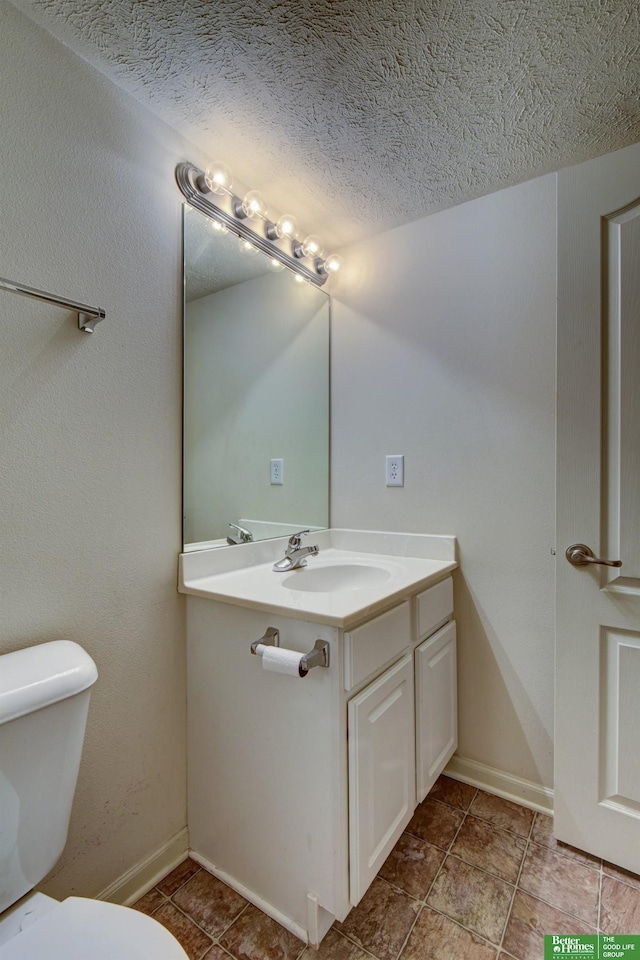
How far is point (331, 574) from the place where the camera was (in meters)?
1.56

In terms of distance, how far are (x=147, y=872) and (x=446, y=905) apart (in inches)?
32.2

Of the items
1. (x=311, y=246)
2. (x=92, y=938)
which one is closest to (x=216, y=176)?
(x=311, y=246)

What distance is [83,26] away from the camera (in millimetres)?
988

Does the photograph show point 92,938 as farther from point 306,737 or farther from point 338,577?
point 338,577

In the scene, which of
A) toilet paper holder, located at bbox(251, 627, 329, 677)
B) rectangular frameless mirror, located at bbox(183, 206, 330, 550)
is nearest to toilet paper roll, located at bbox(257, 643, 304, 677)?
toilet paper holder, located at bbox(251, 627, 329, 677)

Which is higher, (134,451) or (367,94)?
(367,94)

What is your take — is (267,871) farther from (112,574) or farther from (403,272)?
(403,272)

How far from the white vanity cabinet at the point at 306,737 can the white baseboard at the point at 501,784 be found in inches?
12.1

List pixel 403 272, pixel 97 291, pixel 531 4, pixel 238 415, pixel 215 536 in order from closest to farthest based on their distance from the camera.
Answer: pixel 531 4 → pixel 97 291 → pixel 215 536 → pixel 238 415 → pixel 403 272

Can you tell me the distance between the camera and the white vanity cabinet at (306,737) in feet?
3.25

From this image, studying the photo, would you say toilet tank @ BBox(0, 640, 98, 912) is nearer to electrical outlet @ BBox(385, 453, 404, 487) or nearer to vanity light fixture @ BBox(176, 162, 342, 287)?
electrical outlet @ BBox(385, 453, 404, 487)

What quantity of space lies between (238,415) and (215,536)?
455 mm

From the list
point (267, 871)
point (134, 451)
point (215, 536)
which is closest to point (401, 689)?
point (267, 871)

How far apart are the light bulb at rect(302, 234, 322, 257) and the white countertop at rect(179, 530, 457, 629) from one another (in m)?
1.17
